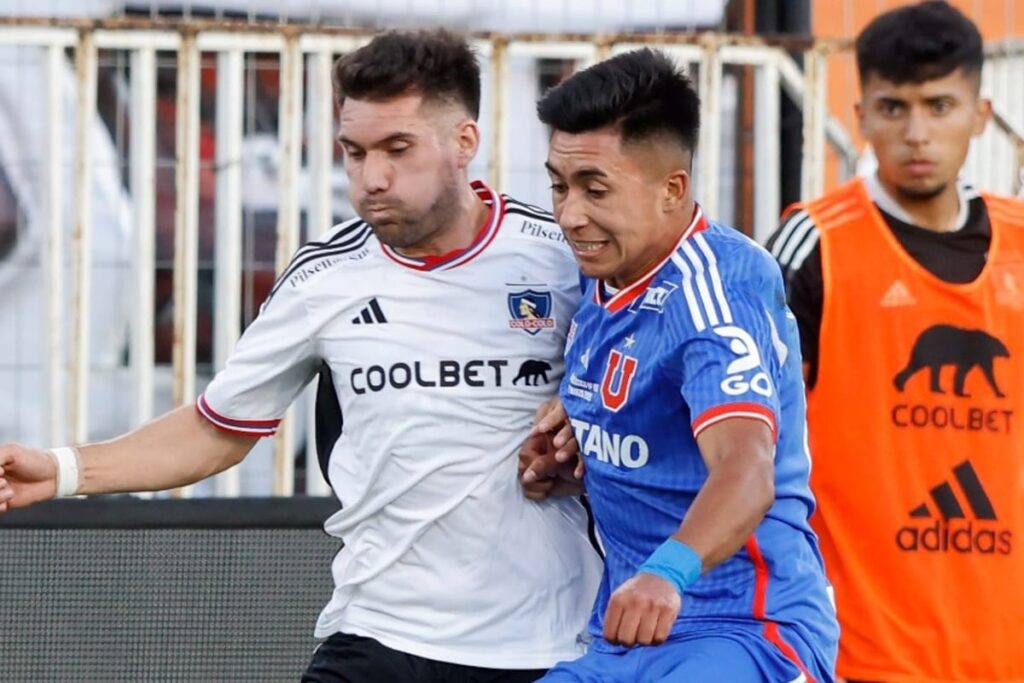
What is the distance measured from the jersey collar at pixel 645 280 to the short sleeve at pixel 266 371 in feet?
2.74

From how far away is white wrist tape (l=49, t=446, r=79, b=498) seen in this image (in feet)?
13.5

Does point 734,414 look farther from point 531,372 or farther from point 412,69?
point 412,69

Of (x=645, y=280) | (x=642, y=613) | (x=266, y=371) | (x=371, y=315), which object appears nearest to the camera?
(x=642, y=613)

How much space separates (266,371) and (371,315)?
28 cm

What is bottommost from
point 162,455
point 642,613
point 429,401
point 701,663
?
point 701,663

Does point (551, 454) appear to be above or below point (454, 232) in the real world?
below

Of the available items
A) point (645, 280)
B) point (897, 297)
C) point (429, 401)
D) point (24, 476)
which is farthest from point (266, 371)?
point (897, 297)

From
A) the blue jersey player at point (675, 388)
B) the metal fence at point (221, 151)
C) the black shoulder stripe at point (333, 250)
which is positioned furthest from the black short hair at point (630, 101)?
the metal fence at point (221, 151)

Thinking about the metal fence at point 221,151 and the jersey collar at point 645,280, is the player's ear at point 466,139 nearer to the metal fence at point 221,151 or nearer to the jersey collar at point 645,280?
the jersey collar at point 645,280

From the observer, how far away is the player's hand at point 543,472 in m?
3.91

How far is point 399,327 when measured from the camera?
13.5ft

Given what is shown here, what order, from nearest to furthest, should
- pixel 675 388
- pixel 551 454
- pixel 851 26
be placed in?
pixel 675 388 < pixel 551 454 < pixel 851 26

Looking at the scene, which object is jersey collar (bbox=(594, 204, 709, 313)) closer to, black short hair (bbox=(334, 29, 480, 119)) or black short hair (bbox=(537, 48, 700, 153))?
black short hair (bbox=(537, 48, 700, 153))

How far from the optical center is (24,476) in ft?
13.4
